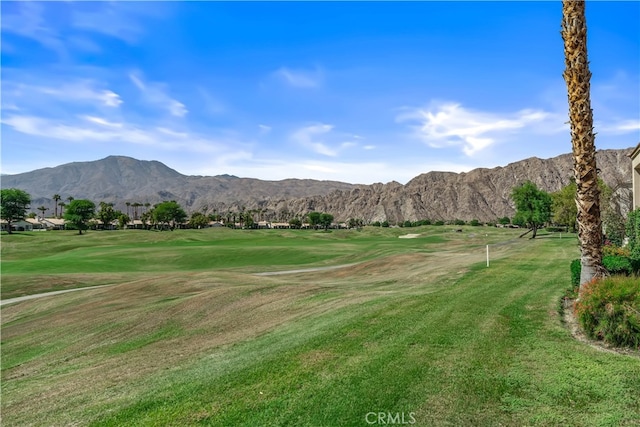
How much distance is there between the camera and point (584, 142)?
41.7 ft

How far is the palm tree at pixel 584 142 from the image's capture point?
12.7 metres

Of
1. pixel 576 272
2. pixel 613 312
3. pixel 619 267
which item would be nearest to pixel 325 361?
pixel 613 312

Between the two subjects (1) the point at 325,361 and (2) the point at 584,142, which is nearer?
(1) the point at 325,361

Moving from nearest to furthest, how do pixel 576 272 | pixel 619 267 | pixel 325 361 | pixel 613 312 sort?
pixel 325 361 → pixel 613 312 → pixel 619 267 → pixel 576 272

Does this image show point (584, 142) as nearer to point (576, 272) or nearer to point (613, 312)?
point (576, 272)

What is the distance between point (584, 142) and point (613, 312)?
5673 mm

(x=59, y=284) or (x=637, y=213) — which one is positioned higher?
(x=637, y=213)

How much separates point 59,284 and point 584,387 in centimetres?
3684

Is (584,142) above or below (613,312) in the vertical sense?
above

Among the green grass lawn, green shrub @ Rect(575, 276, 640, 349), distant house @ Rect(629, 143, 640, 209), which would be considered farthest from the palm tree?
distant house @ Rect(629, 143, 640, 209)

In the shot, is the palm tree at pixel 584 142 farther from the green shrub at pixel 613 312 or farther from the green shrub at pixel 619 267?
the green shrub at pixel 613 312

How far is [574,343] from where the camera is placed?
31.2ft

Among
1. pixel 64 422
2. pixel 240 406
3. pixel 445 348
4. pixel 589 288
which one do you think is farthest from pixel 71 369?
pixel 589 288

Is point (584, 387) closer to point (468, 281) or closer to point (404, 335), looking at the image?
point (404, 335)
